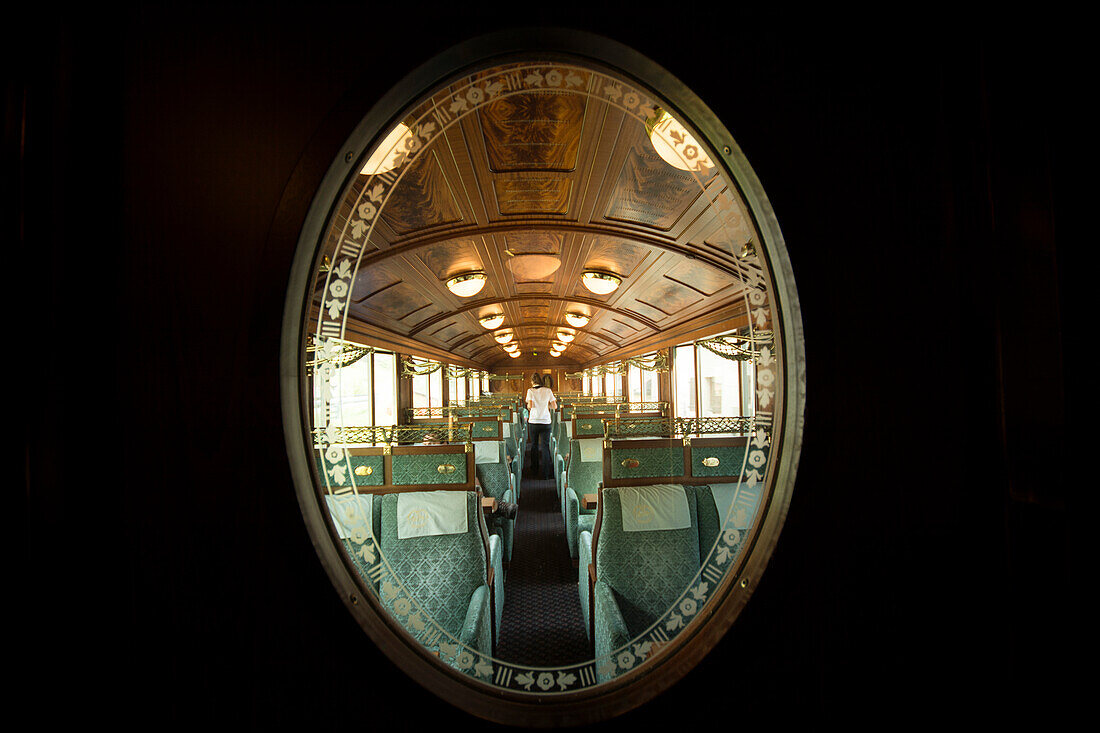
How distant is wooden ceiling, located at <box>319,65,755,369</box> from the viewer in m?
1.59

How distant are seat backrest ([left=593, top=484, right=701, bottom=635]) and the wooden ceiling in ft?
4.50

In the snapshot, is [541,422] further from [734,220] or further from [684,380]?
[734,220]

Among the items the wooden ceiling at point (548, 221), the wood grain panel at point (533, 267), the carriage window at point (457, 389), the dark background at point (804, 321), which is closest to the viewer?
the dark background at point (804, 321)

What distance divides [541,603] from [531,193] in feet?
9.18

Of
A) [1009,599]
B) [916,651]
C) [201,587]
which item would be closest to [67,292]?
[201,587]

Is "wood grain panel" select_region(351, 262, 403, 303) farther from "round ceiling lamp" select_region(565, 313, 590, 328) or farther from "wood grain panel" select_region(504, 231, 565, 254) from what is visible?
"round ceiling lamp" select_region(565, 313, 590, 328)

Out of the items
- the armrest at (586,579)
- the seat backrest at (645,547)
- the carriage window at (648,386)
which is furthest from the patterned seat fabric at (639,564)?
the carriage window at (648,386)

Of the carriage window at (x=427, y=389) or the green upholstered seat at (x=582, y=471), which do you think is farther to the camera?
the carriage window at (x=427, y=389)

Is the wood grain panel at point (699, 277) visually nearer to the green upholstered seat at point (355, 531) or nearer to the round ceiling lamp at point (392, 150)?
the round ceiling lamp at point (392, 150)

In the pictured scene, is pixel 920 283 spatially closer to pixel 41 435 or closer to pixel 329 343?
pixel 329 343

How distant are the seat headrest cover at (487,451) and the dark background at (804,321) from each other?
330cm

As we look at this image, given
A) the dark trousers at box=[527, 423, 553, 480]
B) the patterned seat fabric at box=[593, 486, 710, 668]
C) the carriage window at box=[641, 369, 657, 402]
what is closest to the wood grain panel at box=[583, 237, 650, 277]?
the patterned seat fabric at box=[593, 486, 710, 668]

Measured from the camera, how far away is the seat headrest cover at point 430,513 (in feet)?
6.57

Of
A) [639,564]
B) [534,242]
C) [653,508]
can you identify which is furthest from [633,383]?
[639,564]
